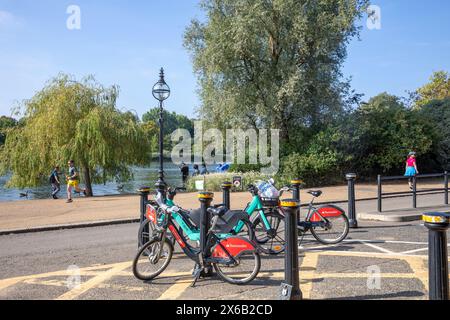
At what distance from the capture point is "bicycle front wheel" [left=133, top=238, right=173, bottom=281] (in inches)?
216

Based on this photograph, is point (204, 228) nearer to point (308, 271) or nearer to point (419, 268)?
point (308, 271)

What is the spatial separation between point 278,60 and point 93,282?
2014cm

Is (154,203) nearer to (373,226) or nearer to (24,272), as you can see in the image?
(24,272)

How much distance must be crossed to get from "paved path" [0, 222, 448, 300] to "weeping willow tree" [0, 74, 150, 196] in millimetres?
12076

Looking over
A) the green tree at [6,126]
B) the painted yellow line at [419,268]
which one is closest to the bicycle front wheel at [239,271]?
the painted yellow line at [419,268]

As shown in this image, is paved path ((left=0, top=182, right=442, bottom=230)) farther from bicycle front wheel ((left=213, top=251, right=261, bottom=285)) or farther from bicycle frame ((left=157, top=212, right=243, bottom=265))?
bicycle front wheel ((left=213, top=251, right=261, bottom=285))

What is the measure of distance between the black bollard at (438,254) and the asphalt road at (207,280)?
786mm

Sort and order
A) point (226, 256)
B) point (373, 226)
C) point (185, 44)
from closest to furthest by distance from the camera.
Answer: point (226, 256), point (373, 226), point (185, 44)

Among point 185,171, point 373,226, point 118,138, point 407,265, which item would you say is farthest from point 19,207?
point 185,171

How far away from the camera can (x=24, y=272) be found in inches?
245

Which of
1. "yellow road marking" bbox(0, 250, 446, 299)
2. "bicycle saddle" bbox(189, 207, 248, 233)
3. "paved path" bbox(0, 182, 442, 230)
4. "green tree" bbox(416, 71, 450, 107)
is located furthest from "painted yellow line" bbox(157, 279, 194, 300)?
"green tree" bbox(416, 71, 450, 107)

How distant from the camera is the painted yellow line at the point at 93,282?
195 inches

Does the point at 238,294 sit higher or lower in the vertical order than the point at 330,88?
lower
